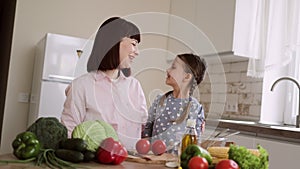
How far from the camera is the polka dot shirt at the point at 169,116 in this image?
4.39ft

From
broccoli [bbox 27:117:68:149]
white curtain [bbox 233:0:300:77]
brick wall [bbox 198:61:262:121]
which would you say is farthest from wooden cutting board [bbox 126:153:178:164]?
white curtain [bbox 233:0:300:77]

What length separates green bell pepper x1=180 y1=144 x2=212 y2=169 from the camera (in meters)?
1.07

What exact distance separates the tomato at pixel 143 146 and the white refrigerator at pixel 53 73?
5.84 ft

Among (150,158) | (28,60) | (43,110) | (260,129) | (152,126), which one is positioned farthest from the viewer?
(28,60)

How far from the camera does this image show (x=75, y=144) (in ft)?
→ 3.82

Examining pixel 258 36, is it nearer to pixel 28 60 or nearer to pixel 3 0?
pixel 28 60

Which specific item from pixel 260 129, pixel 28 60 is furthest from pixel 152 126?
pixel 28 60

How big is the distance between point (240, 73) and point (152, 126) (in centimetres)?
191

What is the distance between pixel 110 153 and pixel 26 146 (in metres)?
0.25

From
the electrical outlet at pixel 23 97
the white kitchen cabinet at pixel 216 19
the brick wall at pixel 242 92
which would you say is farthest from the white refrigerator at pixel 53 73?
the brick wall at pixel 242 92

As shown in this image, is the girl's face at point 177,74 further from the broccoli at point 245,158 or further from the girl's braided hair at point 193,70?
the broccoli at point 245,158

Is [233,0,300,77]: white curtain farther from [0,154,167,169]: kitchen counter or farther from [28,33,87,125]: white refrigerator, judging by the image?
[0,154,167,169]: kitchen counter

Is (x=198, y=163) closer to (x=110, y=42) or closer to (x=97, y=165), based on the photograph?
(x=97, y=165)

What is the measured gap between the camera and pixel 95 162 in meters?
1.21
